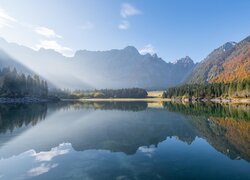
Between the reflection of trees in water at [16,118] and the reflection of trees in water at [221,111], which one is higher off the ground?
the reflection of trees in water at [221,111]

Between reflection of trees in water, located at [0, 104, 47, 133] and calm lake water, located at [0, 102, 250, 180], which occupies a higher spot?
reflection of trees in water, located at [0, 104, 47, 133]

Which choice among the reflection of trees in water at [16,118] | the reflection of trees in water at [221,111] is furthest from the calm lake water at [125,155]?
the reflection of trees in water at [221,111]

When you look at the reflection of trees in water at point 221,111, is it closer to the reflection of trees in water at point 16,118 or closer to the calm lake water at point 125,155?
the calm lake water at point 125,155

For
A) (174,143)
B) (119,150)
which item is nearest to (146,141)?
(174,143)

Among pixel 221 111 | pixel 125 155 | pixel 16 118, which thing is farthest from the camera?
pixel 221 111

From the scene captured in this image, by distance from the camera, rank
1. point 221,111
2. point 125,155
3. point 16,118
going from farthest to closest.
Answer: point 221,111, point 16,118, point 125,155

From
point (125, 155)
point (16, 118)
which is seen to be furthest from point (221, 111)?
point (16, 118)

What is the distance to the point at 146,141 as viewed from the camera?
50.7m

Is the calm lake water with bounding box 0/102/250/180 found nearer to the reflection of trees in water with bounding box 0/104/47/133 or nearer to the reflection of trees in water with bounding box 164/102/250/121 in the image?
the reflection of trees in water with bounding box 0/104/47/133

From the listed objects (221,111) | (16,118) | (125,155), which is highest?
(221,111)

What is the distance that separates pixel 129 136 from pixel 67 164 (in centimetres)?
2412

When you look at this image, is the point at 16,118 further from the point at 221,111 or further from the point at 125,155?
the point at 221,111

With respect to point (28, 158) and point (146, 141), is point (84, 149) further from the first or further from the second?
point (146, 141)

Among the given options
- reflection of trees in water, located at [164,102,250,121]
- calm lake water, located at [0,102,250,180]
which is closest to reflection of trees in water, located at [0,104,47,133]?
calm lake water, located at [0,102,250,180]
